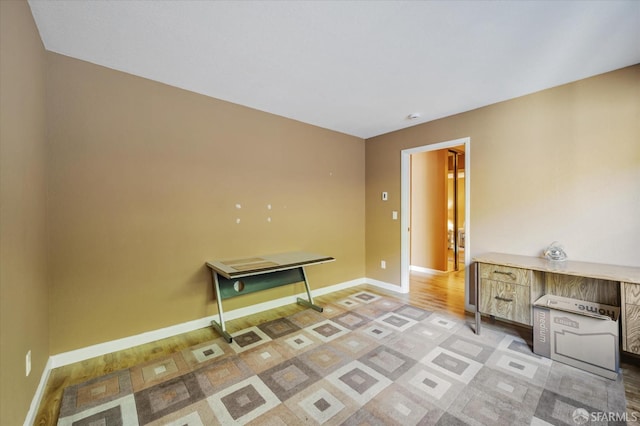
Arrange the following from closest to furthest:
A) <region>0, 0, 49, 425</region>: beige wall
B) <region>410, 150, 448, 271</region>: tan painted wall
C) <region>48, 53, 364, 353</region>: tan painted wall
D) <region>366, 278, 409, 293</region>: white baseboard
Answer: <region>0, 0, 49, 425</region>: beige wall → <region>48, 53, 364, 353</region>: tan painted wall → <region>366, 278, 409, 293</region>: white baseboard → <region>410, 150, 448, 271</region>: tan painted wall

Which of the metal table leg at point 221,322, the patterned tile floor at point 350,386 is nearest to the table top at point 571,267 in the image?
the patterned tile floor at point 350,386

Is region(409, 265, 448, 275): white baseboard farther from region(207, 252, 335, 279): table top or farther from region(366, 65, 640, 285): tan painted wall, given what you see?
region(207, 252, 335, 279): table top

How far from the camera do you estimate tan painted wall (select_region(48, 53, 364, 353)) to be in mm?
A: 2186

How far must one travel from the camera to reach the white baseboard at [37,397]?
1545 millimetres

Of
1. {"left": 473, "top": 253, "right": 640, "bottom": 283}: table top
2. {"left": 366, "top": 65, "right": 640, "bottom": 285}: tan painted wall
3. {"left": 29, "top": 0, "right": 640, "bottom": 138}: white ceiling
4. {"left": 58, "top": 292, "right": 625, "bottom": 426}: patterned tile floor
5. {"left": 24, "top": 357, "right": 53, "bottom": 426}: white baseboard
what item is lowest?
{"left": 58, "top": 292, "right": 625, "bottom": 426}: patterned tile floor

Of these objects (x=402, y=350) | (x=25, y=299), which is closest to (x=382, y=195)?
(x=402, y=350)

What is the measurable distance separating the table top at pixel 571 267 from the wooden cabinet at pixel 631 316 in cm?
8

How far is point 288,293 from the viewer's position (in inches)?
141

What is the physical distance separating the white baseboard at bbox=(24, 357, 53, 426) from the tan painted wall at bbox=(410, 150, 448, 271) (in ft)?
17.5

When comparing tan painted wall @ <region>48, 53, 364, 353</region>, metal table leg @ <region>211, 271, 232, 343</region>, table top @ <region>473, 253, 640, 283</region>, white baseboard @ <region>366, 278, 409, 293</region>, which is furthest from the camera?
white baseboard @ <region>366, 278, 409, 293</region>

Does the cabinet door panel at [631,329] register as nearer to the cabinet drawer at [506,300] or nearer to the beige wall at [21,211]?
the cabinet drawer at [506,300]

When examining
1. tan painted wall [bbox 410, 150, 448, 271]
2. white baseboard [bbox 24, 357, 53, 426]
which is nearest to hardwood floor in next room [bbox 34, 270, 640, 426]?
white baseboard [bbox 24, 357, 53, 426]

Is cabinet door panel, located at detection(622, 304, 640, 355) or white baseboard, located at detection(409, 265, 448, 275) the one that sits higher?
cabinet door panel, located at detection(622, 304, 640, 355)

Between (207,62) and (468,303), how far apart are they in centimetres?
376
